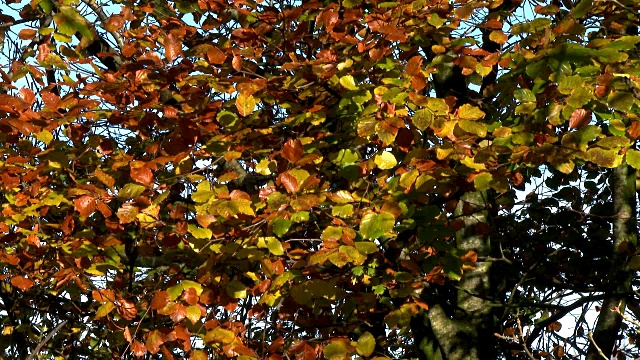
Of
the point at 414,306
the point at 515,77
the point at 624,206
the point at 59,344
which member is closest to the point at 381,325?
the point at 414,306

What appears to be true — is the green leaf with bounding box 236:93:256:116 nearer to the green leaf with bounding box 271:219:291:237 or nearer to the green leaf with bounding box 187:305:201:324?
the green leaf with bounding box 271:219:291:237

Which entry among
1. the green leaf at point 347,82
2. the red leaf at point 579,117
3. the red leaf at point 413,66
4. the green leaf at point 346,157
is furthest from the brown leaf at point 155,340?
the red leaf at point 579,117

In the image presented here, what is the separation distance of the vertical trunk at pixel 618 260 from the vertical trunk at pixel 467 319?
82cm

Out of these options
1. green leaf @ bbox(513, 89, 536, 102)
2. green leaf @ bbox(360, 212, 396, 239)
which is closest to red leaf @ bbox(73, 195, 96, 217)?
green leaf @ bbox(360, 212, 396, 239)

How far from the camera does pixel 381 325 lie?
21.0 feet

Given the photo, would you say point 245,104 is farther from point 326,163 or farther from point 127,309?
point 127,309

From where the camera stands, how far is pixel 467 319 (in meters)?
5.83

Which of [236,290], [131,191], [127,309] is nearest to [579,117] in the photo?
[236,290]

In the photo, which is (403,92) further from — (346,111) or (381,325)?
(381,325)

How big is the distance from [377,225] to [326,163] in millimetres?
1692

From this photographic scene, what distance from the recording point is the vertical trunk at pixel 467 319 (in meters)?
5.65

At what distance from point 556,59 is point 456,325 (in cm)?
260

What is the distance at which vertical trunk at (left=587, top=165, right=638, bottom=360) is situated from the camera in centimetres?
559

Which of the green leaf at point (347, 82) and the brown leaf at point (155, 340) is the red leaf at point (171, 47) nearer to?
the green leaf at point (347, 82)
